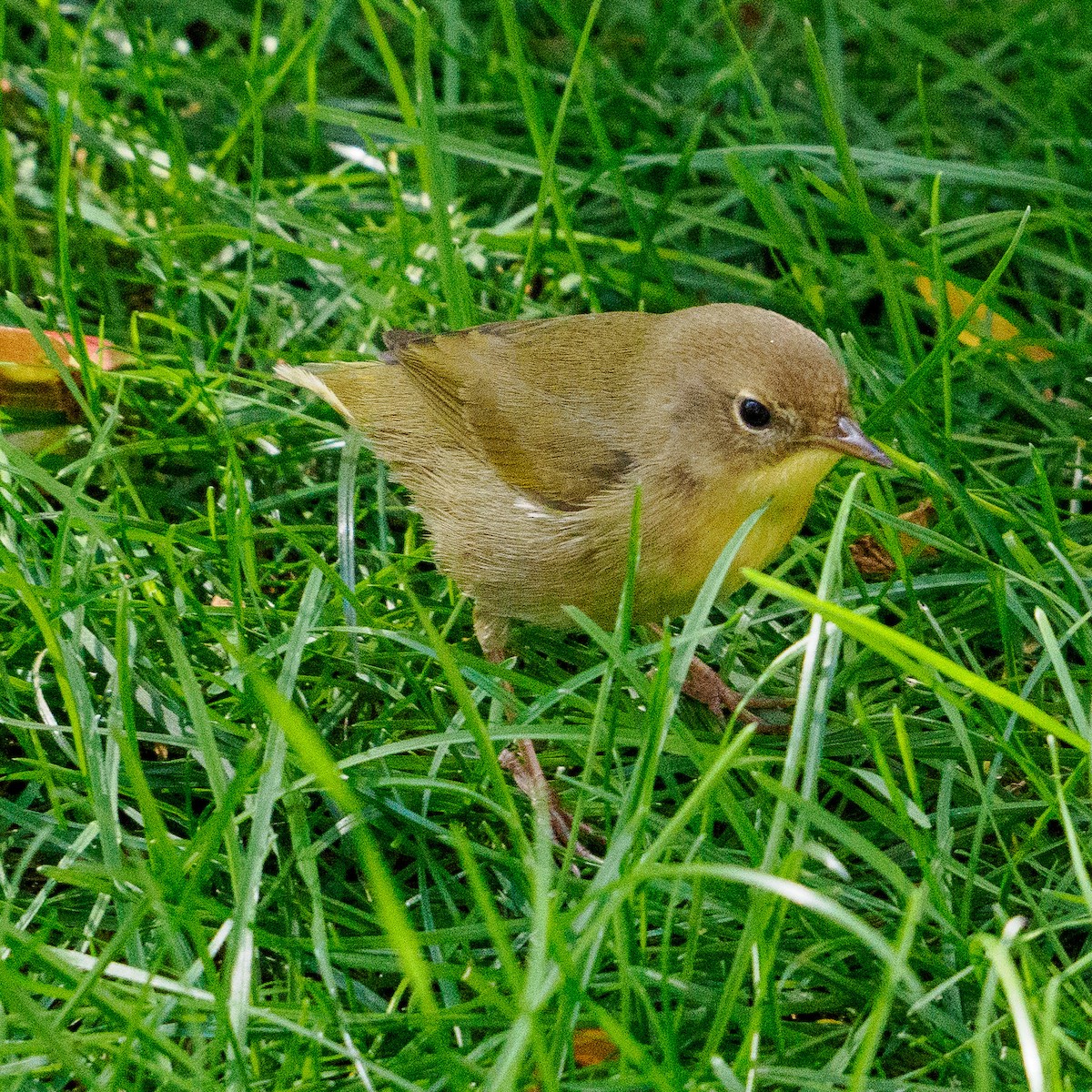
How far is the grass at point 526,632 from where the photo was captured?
2330 millimetres

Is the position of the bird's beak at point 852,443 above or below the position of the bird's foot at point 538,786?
above

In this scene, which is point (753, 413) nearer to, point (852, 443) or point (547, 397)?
point (852, 443)

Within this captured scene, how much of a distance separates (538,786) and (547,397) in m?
0.96

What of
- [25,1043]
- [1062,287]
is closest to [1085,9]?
[1062,287]

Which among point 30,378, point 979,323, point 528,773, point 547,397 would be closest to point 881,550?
point 979,323

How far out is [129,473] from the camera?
12.8 ft

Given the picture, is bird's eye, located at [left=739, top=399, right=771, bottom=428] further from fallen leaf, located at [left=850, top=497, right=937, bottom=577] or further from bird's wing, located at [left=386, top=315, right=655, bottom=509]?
fallen leaf, located at [left=850, top=497, right=937, bottom=577]

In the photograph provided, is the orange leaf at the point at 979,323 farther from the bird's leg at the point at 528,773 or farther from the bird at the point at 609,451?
the bird's leg at the point at 528,773

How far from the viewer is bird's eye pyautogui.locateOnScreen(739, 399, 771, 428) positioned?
3.06 m

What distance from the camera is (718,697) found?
Answer: 3381 mm

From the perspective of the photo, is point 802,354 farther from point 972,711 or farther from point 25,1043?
point 25,1043

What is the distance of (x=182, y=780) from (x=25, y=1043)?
844 mm

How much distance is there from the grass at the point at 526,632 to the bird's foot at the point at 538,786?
0.07 meters

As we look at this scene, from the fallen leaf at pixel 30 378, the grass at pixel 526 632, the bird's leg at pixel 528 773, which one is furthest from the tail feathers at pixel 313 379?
the bird's leg at pixel 528 773
